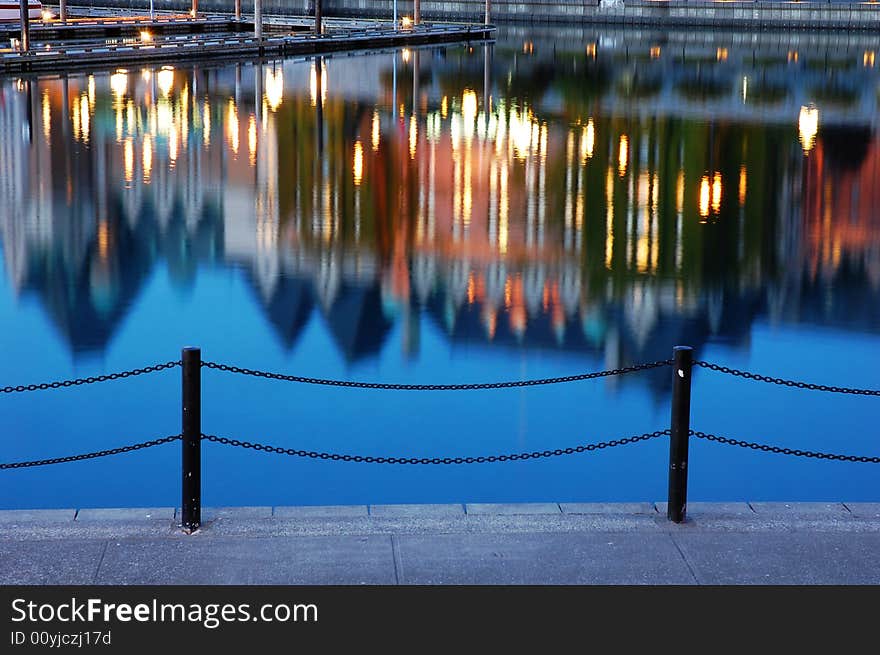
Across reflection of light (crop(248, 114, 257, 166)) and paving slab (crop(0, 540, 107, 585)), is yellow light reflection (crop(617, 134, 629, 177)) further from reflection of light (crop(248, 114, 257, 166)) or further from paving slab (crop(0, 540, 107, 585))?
paving slab (crop(0, 540, 107, 585))

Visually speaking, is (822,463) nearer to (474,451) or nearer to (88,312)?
(474,451)

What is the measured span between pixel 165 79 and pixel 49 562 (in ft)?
115

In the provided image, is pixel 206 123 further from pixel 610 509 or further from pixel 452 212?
pixel 610 509

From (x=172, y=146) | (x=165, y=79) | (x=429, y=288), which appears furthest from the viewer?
(x=165, y=79)

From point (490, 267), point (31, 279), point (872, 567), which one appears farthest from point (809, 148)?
point (872, 567)

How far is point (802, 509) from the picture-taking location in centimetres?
725

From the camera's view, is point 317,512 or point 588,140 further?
point 588,140

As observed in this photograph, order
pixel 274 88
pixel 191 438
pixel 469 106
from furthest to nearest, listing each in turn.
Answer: pixel 274 88, pixel 469 106, pixel 191 438

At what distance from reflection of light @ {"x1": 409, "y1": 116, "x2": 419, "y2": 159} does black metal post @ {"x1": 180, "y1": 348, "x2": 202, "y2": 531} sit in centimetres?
1861

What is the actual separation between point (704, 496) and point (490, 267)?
7323mm

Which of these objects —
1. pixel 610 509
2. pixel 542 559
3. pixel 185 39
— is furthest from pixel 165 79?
pixel 542 559

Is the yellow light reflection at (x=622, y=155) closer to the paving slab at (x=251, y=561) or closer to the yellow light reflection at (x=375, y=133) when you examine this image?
the yellow light reflection at (x=375, y=133)

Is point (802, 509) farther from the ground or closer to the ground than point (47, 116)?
closer to the ground

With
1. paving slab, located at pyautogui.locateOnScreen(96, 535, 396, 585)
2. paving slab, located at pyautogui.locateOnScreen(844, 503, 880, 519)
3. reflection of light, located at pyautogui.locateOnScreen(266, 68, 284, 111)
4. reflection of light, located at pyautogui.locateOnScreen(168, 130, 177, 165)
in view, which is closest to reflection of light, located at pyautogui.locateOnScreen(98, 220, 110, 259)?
reflection of light, located at pyautogui.locateOnScreen(168, 130, 177, 165)
